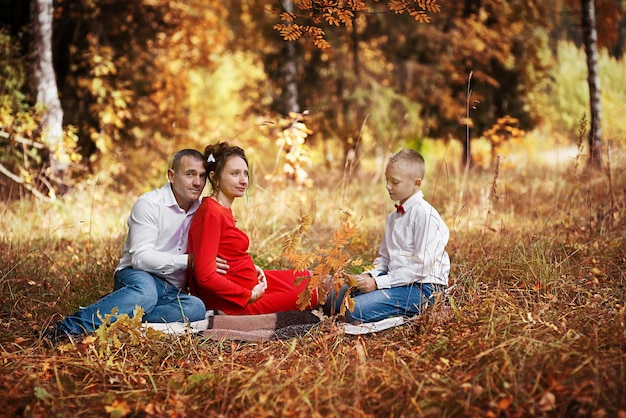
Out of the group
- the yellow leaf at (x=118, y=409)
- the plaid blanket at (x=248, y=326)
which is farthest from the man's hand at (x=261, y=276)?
the yellow leaf at (x=118, y=409)

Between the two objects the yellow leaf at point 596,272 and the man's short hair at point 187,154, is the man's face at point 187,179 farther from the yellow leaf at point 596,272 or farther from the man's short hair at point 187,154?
the yellow leaf at point 596,272

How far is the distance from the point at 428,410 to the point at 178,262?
69.3 inches

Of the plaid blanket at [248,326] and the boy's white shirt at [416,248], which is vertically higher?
the boy's white shirt at [416,248]

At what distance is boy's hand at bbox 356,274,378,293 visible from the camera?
3.61m

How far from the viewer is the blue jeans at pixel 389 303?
354 cm

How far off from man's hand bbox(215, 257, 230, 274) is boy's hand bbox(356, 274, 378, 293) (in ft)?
2.53

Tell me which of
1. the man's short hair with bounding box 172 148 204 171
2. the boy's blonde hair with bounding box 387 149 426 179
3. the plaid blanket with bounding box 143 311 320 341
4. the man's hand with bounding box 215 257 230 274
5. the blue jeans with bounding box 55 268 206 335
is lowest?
the plaid blanket with bounding box 143 311 320 341

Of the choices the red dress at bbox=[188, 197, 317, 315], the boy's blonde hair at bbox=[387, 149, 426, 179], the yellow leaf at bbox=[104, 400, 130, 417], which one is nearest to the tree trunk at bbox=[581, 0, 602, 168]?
the boy's blonde hair at bbox=[387, 149, 426, 179]

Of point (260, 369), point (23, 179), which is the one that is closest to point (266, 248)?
point (260, 369)

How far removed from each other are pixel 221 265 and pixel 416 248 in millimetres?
1120

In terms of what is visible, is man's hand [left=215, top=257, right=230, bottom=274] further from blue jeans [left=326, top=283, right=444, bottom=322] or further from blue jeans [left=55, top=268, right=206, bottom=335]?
blue jeans [left=326, top=283, right=444, bottom=322]

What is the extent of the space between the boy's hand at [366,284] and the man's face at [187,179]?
108 centimetres

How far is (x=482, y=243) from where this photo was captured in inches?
179

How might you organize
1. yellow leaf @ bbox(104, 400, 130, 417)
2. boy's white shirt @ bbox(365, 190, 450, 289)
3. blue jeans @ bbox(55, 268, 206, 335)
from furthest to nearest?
boy's white shirt @ bbox(365, 190, 450, 289)
blue jeans @ bbox(55, 268, 206, 335)
yellow leaf @ bbox(104, 400, 130, 417)
